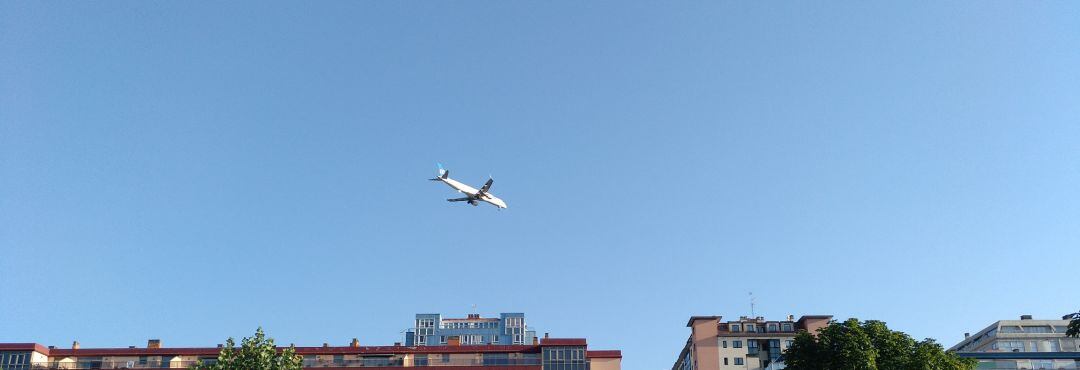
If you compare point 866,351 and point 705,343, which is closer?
point 866,351

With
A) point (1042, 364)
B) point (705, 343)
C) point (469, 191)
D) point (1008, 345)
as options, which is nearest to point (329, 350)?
point (469, 191)

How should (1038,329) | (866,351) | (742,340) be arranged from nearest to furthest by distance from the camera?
(866,351)
(742,340)
(1038,329)

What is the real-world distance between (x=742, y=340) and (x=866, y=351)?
3972cm

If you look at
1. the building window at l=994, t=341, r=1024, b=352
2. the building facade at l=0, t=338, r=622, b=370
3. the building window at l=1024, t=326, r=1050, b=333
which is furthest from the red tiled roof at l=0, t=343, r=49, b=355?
the building window at l=1024, t=326, r=1050, b=333

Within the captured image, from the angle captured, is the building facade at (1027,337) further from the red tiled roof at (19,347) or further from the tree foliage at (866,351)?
the red tiled roof at (19,347)

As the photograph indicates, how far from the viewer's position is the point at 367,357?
112m

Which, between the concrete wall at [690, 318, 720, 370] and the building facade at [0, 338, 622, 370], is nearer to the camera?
the building facade at [0, 338, 622, 370]

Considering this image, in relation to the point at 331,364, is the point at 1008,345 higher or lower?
higher

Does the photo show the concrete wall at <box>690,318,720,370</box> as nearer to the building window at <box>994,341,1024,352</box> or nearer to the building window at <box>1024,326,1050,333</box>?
the building window at <box>994,341,1024,352</box>

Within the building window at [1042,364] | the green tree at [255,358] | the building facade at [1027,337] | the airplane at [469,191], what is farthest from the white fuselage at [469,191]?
the building facade at [1027,337]

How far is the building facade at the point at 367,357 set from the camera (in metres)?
109

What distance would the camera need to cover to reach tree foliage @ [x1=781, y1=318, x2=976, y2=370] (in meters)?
96.1

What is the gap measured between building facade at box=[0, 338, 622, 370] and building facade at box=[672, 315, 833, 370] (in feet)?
90.7

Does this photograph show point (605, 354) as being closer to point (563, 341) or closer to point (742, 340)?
point (563, 341)
